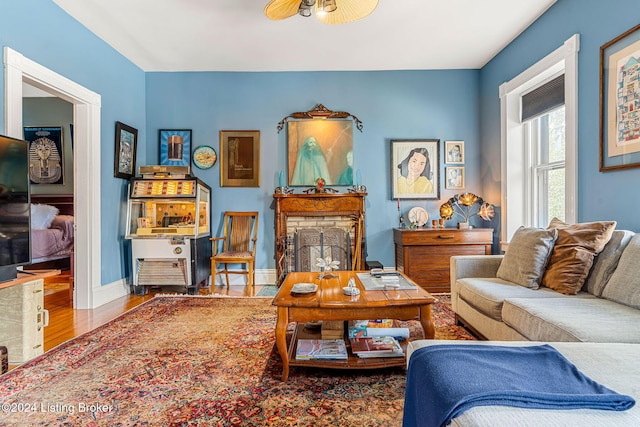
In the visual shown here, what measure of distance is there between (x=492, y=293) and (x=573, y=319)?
2.01 feet

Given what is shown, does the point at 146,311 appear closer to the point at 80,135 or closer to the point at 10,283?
the point at 10,283

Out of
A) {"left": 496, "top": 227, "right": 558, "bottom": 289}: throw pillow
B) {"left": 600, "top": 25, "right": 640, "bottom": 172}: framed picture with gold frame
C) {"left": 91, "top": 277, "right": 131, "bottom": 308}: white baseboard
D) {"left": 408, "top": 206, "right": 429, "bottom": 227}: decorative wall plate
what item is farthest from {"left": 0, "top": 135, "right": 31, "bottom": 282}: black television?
{"left": 600, "top": 25, "right": 640, "bottom": 172}: framed picture with gold frame

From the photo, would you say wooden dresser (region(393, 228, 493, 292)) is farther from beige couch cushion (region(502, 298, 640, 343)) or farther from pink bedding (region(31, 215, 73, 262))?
pink bedding (region(31, 215, 73, 262))

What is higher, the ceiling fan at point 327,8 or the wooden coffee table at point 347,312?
the ceiling fan at point 327,8

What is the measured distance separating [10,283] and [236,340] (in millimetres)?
1484

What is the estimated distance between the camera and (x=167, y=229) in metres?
4.18

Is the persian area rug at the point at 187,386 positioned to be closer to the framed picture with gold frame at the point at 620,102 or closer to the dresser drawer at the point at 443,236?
the dresser drawer at the point at 443,236

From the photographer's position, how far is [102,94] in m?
3.87

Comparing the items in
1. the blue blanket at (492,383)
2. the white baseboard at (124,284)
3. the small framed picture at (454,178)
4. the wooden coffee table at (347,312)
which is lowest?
the white baseboard at (124,284)

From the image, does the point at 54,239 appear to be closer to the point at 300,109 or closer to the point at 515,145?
the point at 300,109

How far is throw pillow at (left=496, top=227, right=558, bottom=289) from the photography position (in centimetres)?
243

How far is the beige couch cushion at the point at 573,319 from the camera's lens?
1577mm

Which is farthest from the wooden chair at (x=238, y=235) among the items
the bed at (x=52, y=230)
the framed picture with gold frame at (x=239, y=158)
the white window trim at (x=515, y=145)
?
the white window trim at (x=515, y=145)

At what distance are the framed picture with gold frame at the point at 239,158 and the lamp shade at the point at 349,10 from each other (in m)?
2.22
